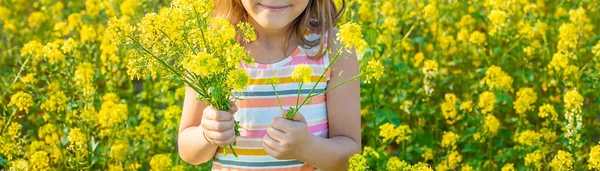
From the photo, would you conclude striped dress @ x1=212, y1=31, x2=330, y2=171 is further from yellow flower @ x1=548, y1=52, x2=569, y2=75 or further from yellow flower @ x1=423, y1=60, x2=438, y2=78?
yellow flower @ x1=548, y1=52, x2=569, y2=75

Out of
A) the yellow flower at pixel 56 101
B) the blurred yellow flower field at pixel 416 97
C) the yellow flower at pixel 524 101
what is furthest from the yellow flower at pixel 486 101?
the yellow flower at pixel 56 101

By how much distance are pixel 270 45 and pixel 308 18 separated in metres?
0.13

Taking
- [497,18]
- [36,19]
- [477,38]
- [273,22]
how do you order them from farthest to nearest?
1. [36,19]
2. [477,38]
3. [497,18]
4. [273,22]

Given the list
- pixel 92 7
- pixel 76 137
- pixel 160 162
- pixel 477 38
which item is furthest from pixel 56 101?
pixel 477 38

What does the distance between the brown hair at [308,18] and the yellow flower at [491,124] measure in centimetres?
118

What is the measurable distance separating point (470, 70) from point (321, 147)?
80.5 inches

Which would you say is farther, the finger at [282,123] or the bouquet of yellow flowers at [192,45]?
the finger at [282,123]

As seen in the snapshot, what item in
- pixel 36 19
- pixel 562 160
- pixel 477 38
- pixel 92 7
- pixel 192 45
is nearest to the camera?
pixel 192 45

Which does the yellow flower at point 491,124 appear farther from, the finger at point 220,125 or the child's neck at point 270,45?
the finger at point 220,125

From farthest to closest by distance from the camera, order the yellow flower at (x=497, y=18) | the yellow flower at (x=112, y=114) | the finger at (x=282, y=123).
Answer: the yellow flower at (x=497, y=18) < the yellow flower at (x=112, y=114) < the finger at (x=282, y=123)

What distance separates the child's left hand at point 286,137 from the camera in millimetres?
2162

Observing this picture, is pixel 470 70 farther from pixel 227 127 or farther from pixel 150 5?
pixel 227 127

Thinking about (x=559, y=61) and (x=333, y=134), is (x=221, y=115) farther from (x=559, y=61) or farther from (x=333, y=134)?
(x=559, y=61)

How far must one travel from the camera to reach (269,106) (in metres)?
2.46
